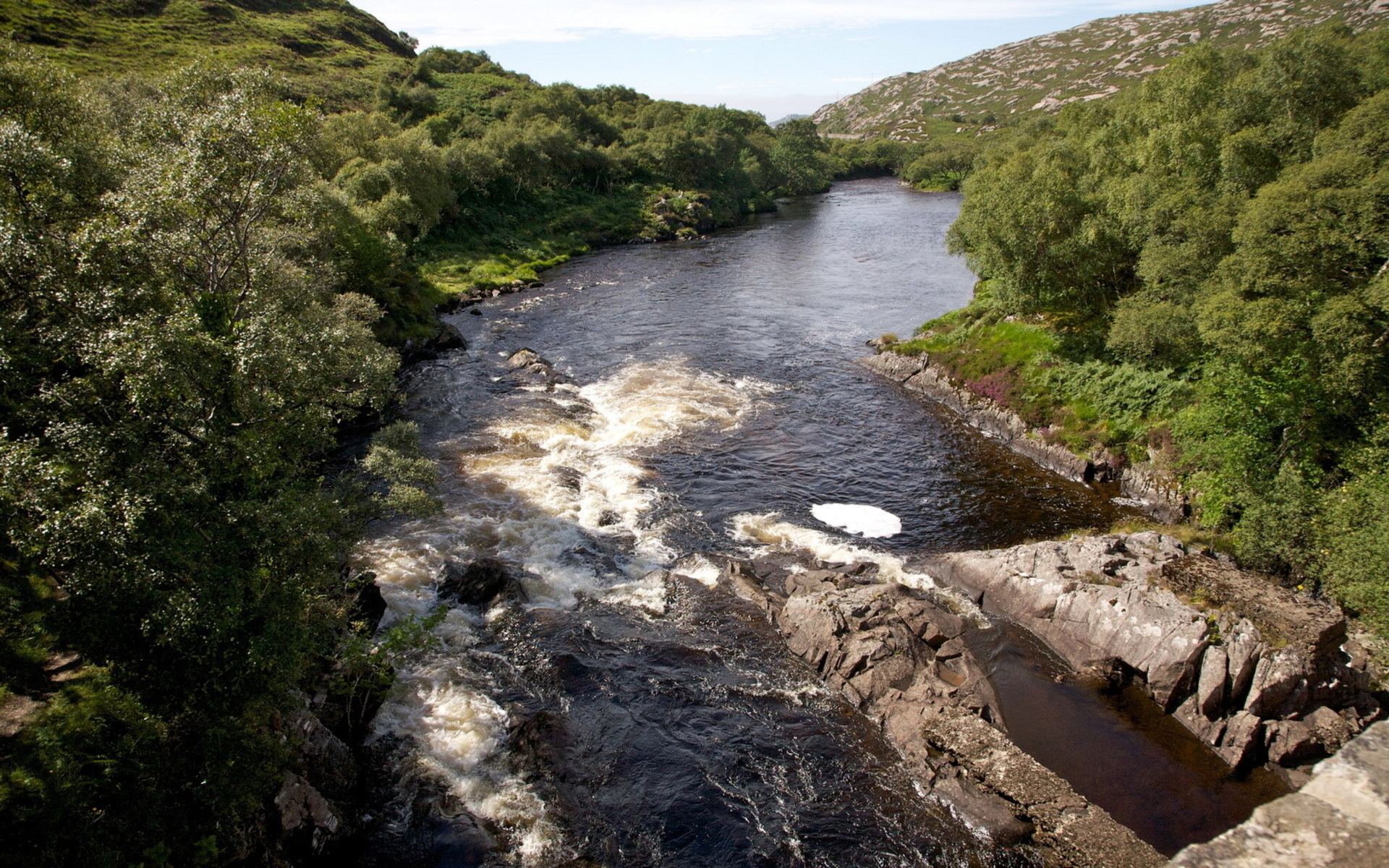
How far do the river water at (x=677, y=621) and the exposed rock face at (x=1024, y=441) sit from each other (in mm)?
1426

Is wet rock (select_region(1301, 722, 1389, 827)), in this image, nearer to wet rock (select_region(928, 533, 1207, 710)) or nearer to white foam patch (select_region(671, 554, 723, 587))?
wet rock (select_region(928, 533, 1207, 710))

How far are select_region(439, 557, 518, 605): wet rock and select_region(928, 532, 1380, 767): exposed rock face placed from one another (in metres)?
20.0

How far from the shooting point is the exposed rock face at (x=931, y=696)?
722 inches

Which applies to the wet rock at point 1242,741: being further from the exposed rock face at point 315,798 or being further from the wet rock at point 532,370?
the wet rock at point 532,370

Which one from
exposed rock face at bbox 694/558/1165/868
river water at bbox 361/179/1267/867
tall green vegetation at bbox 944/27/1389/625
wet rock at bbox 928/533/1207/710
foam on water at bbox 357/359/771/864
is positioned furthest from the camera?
tall green vegetation at bbox 944/27/1389/625

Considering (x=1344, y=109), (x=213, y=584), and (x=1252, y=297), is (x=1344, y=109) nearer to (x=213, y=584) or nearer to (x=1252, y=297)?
(x=1252, y=297)

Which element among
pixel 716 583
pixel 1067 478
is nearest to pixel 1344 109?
pixel 1067 478

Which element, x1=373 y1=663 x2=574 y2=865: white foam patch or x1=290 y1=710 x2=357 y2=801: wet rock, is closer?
x1=290 y1=710 x2=357 y2=801: wet rock

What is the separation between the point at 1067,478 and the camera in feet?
126

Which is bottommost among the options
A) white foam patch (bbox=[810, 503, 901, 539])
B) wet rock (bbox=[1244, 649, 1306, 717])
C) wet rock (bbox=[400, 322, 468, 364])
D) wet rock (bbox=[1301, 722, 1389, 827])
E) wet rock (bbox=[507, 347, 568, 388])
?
white foam patch (bbox=[810, 503, 901, 539])

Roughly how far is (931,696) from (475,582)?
1815 cm

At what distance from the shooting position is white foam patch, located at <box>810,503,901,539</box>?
3356 centimetres

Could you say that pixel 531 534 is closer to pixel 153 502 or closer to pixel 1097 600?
pixel 153 502

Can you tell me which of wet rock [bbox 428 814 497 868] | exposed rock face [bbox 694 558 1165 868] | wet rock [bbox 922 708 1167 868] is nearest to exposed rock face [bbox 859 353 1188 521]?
exposed rock face [bbox 694 558 1165 868]
